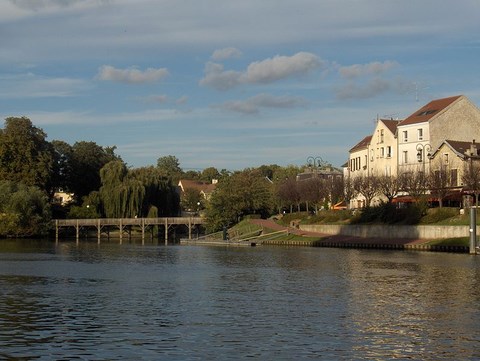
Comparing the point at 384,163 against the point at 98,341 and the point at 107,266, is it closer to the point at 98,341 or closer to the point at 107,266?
the point at 107,266

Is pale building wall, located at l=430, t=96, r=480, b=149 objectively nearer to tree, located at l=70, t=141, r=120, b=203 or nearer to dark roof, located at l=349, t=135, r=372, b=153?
dark roof, located at l=349, t=135, r=372, b=153

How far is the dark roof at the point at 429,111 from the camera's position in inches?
4045

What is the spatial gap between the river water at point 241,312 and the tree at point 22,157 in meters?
70.6

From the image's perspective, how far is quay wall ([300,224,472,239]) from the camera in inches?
3182

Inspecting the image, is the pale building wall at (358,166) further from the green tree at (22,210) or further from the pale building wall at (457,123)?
the green tree at (22,210)

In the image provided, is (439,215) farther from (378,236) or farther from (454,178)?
(454,178)

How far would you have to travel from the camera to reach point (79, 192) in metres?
146

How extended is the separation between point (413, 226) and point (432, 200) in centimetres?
933

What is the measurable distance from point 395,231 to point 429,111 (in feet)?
73.8

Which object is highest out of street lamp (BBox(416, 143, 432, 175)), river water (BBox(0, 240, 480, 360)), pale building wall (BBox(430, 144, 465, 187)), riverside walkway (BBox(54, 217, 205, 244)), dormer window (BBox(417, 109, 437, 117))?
dormer window (BBox(417, 109, 437, 117))

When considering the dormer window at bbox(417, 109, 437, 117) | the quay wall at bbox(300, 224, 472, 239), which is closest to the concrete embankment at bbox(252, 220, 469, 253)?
the quay wall at bbox(300, 224, 472, 239)

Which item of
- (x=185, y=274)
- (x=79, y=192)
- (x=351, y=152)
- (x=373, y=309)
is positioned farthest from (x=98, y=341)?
(x=79, y=192)

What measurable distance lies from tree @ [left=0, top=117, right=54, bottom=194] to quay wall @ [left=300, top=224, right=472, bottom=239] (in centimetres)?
4738

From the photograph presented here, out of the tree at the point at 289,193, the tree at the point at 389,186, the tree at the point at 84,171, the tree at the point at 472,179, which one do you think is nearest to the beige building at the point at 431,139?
the tree at the point at 389,186
